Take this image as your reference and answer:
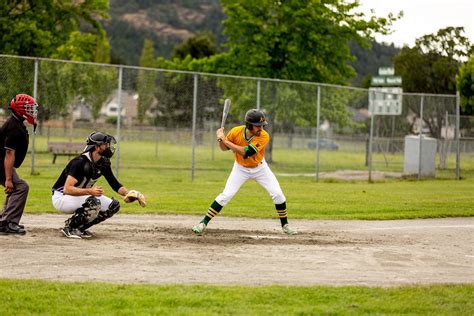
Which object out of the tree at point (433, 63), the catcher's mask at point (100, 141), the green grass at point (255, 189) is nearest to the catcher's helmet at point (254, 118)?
the catcher's mask at point (100, 141)

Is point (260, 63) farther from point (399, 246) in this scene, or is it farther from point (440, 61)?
point (399, 246)

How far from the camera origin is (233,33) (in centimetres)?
4244

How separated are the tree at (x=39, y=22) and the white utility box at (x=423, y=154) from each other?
A: 18.1 meters

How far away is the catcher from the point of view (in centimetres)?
1165

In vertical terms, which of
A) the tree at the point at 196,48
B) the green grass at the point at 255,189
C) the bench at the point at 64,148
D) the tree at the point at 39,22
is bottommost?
the green grass at the point at 255,189

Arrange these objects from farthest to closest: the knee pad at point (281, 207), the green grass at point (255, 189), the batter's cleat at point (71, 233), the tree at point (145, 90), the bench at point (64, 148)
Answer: the bench at point (64, 148)
the tree at point (145, 90)
the green grass at point (255, 189)
the knee pad at point (281, 207)
the batter's cleat at point (71, 233)

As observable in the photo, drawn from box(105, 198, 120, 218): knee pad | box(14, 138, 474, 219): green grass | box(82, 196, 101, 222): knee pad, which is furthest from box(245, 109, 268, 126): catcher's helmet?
box(14, 138, 474, 219): green grass

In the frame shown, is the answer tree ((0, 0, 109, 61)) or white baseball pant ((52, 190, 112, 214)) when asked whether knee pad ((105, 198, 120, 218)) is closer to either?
white baseball pant ((52, 190, 112, 214))

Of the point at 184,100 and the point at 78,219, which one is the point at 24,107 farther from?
the point at 184,100

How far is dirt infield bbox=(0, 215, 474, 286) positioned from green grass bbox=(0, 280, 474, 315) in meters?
0.52

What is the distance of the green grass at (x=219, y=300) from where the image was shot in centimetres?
745

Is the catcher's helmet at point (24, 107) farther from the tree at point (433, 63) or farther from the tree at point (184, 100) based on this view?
the tree at point (433, 63)

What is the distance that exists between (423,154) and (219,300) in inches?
994

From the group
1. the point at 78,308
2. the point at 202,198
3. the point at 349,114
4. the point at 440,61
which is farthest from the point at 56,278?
the point at 440,61
